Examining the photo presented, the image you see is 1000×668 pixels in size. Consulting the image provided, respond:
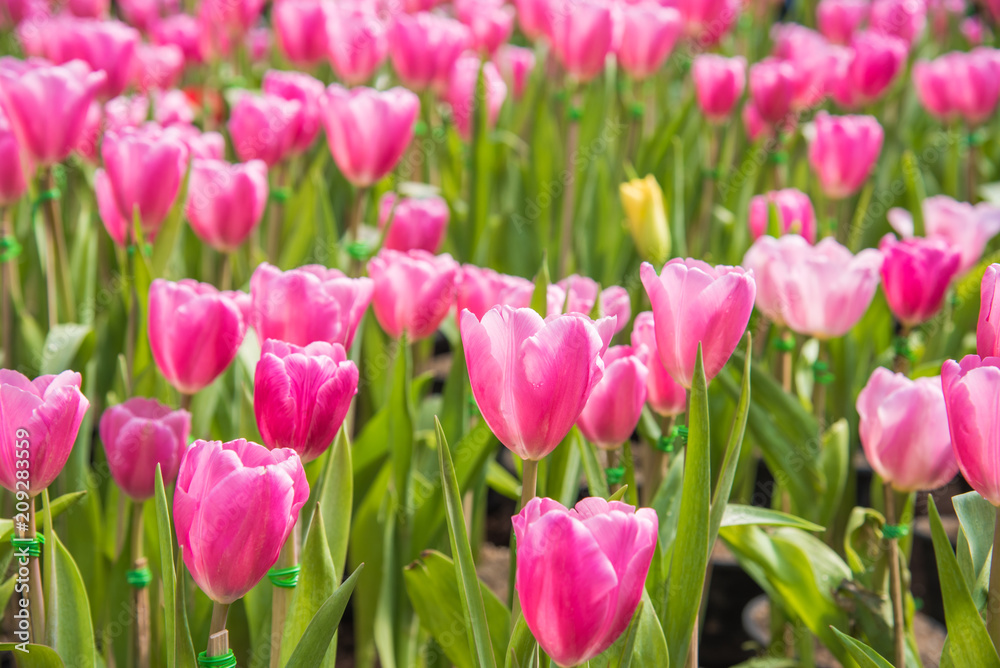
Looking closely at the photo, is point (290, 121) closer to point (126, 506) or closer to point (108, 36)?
point (108, 36)

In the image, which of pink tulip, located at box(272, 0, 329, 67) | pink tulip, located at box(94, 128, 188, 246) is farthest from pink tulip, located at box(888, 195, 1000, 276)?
pink tulip, located at box(272, 0, 329, 67)

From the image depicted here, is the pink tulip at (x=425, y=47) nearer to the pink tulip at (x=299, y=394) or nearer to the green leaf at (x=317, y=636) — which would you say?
the pink tulip at (x=299, y=394)

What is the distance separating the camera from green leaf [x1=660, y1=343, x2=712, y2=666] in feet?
2.07

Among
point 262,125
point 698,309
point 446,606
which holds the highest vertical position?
point 698,309

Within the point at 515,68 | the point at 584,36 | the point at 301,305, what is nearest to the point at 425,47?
the point at 584,36

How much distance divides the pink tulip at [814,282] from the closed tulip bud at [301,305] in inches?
17.4

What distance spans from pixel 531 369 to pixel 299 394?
0.17 meters

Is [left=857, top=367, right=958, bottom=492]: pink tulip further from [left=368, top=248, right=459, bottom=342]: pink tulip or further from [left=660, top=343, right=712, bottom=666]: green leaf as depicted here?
[left=368, top=248, right=459, bottom=342]: pink tulip

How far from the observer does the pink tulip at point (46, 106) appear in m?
1.10

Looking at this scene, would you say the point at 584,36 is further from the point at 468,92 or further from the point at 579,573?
the point at 579,573

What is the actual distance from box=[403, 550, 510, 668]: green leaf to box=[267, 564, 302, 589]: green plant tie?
0.16 m

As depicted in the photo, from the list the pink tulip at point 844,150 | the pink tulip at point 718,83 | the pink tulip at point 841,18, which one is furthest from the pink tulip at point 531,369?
the pink tulip at point 841,18

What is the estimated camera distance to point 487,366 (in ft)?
1.99

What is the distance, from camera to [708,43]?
7.97ft
